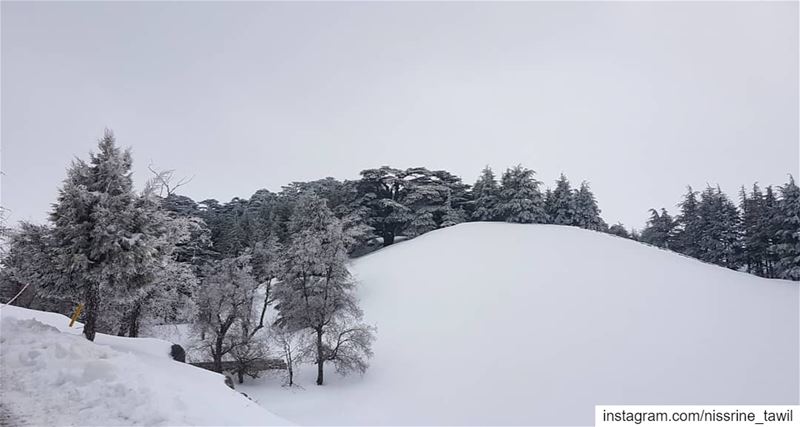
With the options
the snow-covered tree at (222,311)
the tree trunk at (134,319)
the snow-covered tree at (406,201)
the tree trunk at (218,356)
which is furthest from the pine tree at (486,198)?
the tree trunk at (134,319)

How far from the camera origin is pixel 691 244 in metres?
55.4

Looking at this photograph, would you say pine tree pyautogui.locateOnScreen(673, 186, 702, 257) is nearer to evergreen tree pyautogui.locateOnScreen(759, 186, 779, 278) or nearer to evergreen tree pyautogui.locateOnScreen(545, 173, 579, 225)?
evergreen tree pyautogui.locateOnScreen(759, 186, 779, 278)

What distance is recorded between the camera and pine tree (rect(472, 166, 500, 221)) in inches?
2180

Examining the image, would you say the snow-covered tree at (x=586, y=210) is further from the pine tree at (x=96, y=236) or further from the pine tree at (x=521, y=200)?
the pine tree at (x=96, y=236)

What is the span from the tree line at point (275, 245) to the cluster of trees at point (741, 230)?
0.16 m

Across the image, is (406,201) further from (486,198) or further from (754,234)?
(754,234)

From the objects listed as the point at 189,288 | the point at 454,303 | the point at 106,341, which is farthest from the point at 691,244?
the point at 106,341

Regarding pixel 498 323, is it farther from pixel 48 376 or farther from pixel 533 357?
pixel 48 376

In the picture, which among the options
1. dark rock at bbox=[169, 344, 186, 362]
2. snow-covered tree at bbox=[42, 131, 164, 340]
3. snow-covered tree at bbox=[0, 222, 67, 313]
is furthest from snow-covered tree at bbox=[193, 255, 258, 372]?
snow-covered tree at bbox=[42, 131, 164, 340]

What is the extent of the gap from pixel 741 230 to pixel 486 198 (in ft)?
103

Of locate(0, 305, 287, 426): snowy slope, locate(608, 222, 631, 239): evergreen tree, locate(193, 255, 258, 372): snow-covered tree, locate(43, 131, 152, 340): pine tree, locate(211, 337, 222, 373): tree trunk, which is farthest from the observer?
locate(608, 222, 631, 239): evergreen tree

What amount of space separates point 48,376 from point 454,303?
25.4 meters

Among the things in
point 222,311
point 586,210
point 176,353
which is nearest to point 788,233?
point 586,210

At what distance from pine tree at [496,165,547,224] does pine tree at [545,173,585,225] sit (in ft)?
9.97
